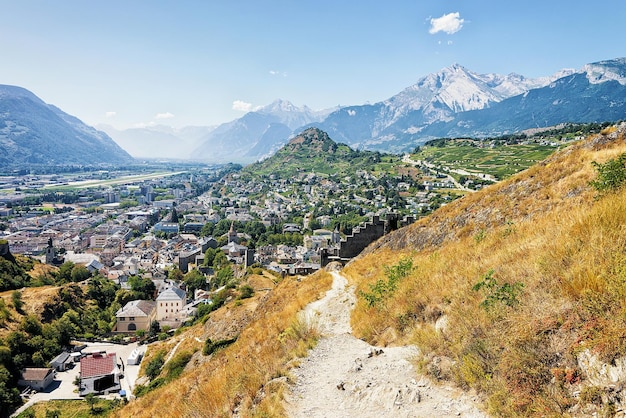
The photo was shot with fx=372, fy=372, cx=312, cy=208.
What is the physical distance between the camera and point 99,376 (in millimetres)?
37188

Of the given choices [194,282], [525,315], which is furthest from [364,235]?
[194,282]

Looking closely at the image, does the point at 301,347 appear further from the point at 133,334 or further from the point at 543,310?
the point at 133,334

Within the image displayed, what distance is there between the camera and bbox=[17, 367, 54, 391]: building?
38.7 metres

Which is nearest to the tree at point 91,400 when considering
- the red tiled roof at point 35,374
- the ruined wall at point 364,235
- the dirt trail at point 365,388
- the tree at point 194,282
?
the red tiled roof at point 35,374

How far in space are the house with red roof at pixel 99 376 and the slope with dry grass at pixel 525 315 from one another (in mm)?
36368

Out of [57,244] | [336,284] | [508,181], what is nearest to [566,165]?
[508,181]

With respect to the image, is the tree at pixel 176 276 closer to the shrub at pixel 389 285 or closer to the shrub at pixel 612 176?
the shrub at pixel 389 285

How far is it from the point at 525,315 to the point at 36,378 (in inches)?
1931

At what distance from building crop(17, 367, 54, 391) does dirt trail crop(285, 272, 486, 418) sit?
4352 cm

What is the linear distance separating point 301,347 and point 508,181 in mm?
14096

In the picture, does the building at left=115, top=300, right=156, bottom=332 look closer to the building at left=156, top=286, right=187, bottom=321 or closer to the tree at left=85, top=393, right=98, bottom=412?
the building at left=156, top=286, right=187, bottom=321

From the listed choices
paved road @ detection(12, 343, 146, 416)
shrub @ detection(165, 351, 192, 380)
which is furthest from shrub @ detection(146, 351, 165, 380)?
shrub @ detection(165, 351, 192, 380)

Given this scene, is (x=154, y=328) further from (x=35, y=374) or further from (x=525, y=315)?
(x=525, y=315)

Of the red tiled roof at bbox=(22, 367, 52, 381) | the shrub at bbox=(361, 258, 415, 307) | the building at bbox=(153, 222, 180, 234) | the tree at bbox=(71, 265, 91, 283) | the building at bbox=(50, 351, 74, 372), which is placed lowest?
the building at bbox=(50, 351, 74, 372)
